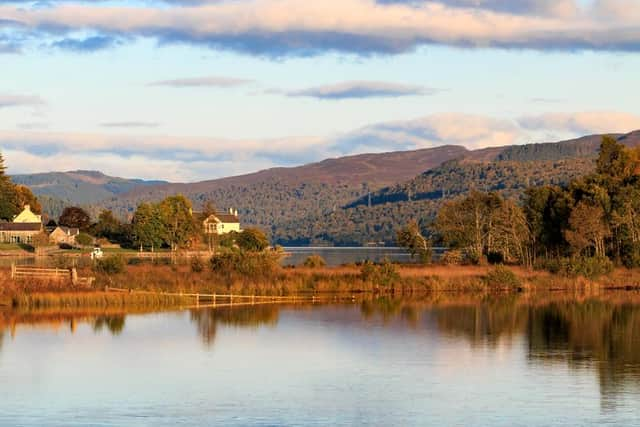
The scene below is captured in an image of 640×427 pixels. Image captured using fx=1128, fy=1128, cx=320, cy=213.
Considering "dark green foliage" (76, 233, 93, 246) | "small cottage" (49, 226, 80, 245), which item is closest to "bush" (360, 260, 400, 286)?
"dark green foliage" (76, 233, 93, 246)

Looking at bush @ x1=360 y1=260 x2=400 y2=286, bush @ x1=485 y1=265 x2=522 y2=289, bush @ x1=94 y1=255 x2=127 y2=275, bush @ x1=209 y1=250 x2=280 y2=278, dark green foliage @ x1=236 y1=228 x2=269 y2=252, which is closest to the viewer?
bush @ x1=94 y1=255 x2=127 y2=275

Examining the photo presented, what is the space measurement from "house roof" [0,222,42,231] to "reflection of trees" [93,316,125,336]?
357ft

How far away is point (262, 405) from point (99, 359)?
35.7 ft

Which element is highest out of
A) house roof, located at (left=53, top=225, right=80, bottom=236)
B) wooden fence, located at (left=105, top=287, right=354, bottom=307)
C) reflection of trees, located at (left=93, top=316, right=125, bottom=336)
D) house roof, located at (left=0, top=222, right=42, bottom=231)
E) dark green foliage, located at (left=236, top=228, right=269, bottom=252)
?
house roof, located at (left=0, top=222, right=42, bottom=231)

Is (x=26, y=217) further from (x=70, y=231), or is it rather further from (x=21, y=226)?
(x=70, y=231)

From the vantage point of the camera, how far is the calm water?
2728 centimetres

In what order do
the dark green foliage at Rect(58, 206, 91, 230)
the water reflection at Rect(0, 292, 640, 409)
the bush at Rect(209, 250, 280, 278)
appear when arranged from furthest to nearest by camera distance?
the dark green foliage at Rect(58, 206, 91, 230)
the bush at Rect(209, 250, 280, 278)
the water reflection at Rect(0, 292, 640, 409)

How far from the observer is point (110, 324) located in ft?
159

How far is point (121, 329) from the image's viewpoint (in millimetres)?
46562

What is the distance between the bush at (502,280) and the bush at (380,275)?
5.79 meters

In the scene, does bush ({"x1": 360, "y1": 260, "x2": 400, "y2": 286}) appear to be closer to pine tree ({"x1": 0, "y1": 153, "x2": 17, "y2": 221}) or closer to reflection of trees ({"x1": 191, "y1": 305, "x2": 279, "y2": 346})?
reflection of trees ({"x1": 191, "y1": 305, "x2": 279, "y2": 346})

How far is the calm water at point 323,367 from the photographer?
27.3 metres

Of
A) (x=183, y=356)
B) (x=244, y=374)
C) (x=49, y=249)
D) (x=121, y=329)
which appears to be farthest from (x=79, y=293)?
(x=49, y=249)

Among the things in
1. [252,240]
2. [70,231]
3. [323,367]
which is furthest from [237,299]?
[70,231]
